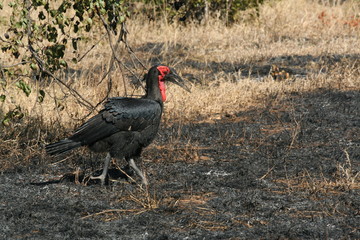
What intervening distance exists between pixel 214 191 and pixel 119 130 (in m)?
0.97

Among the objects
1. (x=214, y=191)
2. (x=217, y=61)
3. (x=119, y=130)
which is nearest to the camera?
(x=214, y=191)

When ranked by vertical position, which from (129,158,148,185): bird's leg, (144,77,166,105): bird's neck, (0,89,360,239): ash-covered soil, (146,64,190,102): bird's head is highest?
(146,64,190,102): bird's head

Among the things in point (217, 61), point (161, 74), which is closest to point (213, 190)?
Answer: point (161, 74)

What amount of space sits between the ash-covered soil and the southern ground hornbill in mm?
334

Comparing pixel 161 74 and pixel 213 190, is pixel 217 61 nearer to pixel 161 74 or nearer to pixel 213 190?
pixel 161 74

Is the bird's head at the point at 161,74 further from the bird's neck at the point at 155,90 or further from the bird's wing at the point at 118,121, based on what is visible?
the bird's wing at the point at 118,121

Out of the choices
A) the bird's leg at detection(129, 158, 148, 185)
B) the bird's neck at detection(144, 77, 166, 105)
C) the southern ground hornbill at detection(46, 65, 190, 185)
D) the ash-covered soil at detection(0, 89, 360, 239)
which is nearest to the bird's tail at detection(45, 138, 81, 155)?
the southern ground hornbill at detection(46, 65, 190, 185)

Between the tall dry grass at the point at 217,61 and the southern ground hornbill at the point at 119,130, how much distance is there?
85 centimetres

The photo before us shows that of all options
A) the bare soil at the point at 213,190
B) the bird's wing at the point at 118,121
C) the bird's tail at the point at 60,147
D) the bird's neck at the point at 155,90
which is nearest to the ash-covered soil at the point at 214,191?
the bare soil at the point at 213,190

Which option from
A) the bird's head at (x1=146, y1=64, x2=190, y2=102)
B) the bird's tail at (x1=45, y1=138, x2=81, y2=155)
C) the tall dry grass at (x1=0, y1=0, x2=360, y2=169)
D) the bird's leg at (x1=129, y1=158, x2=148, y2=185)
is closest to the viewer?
the bird's tail at (x1=45, y1=138, x2=81, y2=155)

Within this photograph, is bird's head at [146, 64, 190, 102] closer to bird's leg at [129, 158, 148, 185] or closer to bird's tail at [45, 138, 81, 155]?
bird's leg at [129, 158, 148, 185]

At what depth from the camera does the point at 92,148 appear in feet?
17.6

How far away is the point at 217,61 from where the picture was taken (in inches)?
417

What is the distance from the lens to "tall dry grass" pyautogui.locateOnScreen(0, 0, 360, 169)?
7492 mm
